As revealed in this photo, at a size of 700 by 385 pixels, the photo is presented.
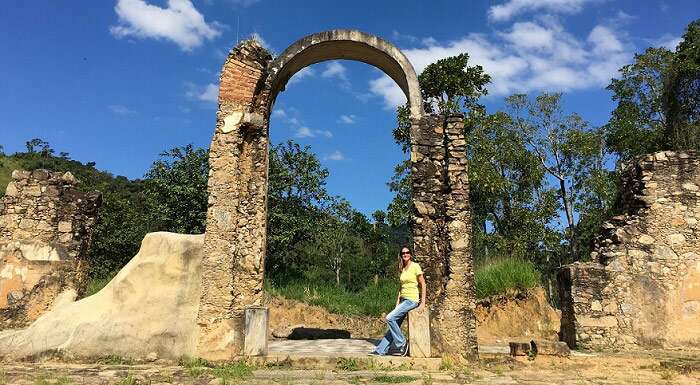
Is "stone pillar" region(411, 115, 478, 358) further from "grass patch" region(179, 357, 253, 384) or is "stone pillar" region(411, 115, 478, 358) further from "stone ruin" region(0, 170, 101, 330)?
"stone ruin" region(0, 170, 101, 330)

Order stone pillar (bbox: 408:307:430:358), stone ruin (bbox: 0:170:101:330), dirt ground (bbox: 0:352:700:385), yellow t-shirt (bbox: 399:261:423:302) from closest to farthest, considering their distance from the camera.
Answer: dirt ground (bbox: 0:352:700:385) → stone pillar (bbox: 408:307:430:358) → yellow t-shirt (bbox: 399:261:423:302) → stone ruin (bbox: 0:170:101:330)

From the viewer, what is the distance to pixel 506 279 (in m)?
12.8

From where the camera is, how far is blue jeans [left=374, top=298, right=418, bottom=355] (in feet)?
21.4

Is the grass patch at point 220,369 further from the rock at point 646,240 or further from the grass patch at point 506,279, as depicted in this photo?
the grass patch at point 506,279

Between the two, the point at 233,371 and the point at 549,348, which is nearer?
the point at 233,371

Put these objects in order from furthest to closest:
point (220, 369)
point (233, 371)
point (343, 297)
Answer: point (343, 297)
point (220, 369)
point (233, 371)

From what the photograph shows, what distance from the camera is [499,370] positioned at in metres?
6.09

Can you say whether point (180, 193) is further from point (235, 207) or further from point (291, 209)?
point (235, 207)

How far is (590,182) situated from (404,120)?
10.3 meters

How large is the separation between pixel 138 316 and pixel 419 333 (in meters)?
3.91

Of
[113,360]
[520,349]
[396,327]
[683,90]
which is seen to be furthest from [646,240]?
[683,90]

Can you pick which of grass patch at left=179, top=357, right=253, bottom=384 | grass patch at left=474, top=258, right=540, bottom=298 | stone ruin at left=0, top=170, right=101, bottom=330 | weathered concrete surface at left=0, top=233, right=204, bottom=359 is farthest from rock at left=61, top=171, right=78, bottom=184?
grass patch at left=474, top=258, right=540, bottom=298

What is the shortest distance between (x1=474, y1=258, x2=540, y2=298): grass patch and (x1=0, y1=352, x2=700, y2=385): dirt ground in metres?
5.73

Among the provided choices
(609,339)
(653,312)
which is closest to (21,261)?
(609,339)
